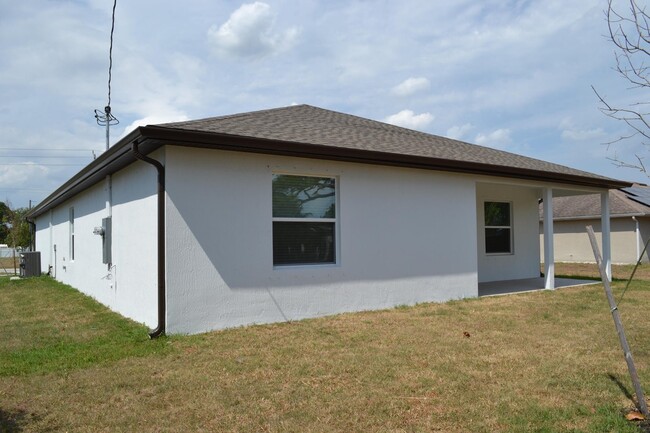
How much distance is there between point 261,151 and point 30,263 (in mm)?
15490

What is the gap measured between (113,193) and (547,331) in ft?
27.9

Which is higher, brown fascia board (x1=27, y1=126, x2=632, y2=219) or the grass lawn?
brown fascia board (x1=27, y1=126, x2=632, y2=219)

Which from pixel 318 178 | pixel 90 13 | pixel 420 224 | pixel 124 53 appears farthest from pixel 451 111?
pixel 90 13

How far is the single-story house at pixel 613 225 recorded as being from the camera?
24.0m

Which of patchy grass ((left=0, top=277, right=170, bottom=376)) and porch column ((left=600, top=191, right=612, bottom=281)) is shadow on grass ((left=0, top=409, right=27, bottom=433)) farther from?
porch column ((left=600, top=191, right=612, bottom=281))

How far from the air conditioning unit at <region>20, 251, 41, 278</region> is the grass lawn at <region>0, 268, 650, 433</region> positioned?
11.9 m

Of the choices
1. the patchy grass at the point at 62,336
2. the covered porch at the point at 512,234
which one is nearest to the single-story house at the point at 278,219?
the patchy grass at the point at 62,336

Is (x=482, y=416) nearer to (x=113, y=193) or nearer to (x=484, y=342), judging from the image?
(x=484, y=342)

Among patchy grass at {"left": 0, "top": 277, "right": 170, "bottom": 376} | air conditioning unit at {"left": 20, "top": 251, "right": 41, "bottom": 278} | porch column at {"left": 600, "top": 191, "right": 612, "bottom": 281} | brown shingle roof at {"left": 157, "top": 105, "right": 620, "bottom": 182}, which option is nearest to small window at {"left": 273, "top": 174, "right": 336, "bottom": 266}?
brown shingle roof at {"left": 157, "top": 105, "right": 620, "bottom": 182}

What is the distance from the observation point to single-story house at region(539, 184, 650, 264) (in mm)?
23953

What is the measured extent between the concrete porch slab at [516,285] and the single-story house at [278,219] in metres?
0.83

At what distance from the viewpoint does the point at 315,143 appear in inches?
320

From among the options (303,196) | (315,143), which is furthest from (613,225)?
(315,143)

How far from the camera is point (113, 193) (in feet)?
33.2
